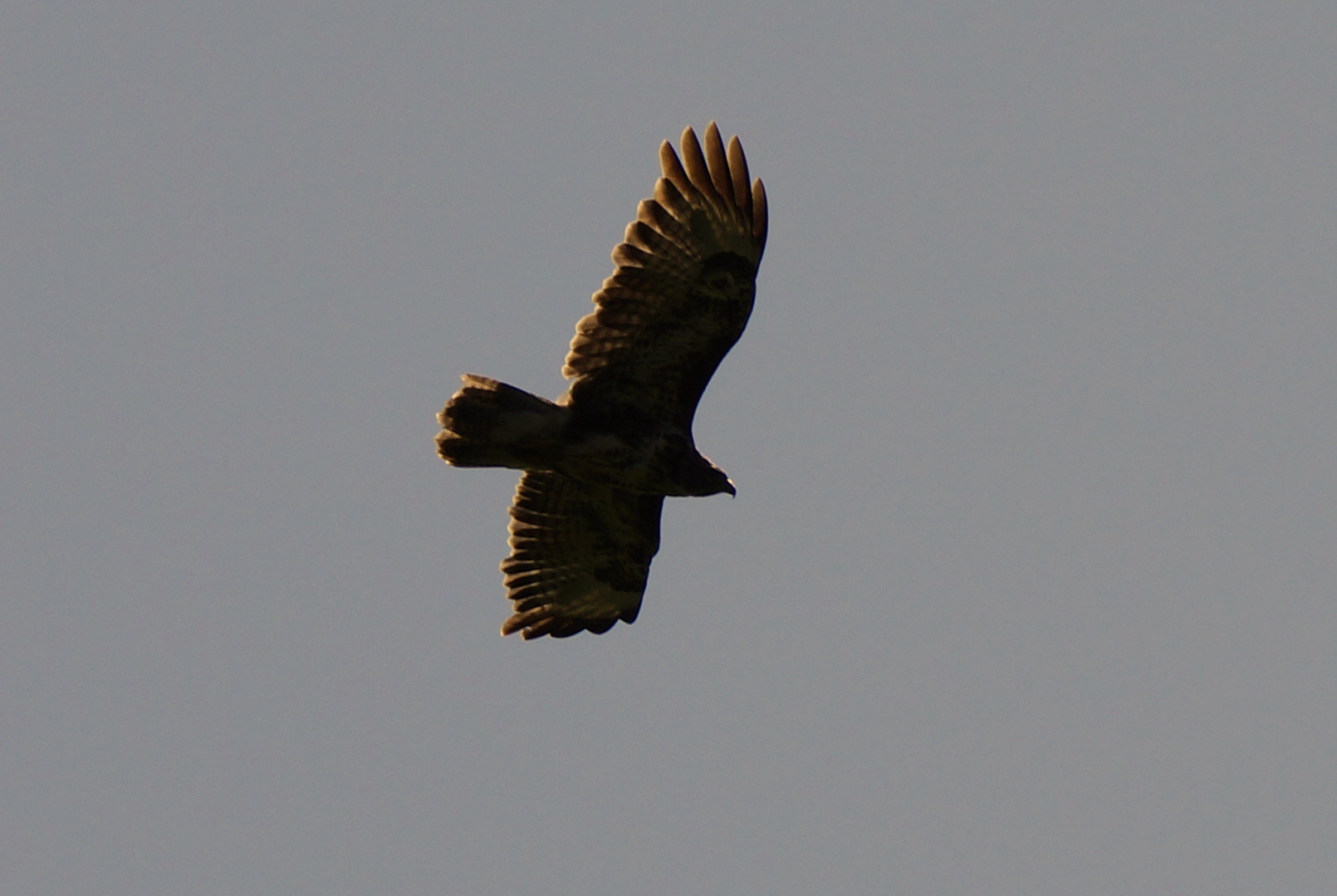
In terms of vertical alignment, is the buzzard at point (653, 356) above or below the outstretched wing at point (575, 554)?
above

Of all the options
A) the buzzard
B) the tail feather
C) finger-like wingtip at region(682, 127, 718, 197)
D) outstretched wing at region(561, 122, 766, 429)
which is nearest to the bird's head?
the buzzard

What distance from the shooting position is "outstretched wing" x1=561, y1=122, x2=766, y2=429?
12.1 metres

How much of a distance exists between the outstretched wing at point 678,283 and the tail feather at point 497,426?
11.7 inches

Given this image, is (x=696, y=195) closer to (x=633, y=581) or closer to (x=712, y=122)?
(x=712, y=122)

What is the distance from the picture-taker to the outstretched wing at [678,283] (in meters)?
12.1

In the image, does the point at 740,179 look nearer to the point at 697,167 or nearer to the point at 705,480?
the point at 697,167

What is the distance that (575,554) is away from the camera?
559 inches

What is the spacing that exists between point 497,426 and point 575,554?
6.97ft

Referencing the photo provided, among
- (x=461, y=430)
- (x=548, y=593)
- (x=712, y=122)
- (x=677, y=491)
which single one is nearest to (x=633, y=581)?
(x=548, y=593)

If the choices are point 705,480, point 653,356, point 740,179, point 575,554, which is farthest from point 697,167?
point 575,554

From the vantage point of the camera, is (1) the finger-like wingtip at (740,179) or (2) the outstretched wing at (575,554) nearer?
(1) the finger-like wingtip at (740,179)

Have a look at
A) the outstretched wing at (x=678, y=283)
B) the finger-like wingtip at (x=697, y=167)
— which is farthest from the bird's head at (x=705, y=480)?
the finger-like wingtip at (x=697, y=167)

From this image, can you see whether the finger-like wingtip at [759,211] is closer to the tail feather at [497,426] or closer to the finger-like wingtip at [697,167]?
the finger-like wingtip at [697,167]

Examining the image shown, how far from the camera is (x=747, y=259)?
1215 cm
